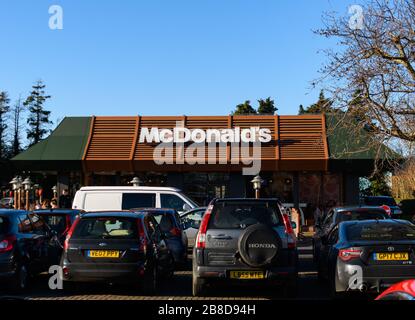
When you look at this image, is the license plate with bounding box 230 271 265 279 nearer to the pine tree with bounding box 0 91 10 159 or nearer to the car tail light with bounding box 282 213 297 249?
the car tail light with bounding box 282 213 297 249

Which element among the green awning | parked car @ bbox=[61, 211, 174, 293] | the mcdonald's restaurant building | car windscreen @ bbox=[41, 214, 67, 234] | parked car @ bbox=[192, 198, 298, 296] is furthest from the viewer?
the green awning

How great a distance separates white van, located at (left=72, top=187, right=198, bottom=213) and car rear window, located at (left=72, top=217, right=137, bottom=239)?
783 cm

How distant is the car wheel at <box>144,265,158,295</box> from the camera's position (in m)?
9.64

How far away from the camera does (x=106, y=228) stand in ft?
33.2

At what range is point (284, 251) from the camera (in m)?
9.01

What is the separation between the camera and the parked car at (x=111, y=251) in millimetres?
9398

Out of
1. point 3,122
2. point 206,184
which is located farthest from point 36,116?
point 206,184

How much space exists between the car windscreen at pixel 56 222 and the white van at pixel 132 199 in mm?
4195

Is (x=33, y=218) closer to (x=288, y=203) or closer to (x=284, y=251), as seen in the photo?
(x=284, y=251)

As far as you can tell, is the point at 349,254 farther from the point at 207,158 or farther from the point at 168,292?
the point at 207,158

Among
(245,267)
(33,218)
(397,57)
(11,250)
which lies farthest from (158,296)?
(397,57)

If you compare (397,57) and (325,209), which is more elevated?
(397,57)

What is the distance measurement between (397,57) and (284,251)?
9.31 m

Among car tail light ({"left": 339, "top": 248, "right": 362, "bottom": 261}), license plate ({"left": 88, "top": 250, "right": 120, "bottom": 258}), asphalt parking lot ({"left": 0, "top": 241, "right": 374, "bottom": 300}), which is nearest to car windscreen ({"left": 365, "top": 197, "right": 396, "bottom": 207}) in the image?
asphalt parking lot ({"left": 0, "top": 241, "right": 374, "bottom": 300})
